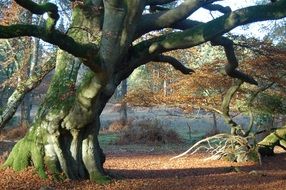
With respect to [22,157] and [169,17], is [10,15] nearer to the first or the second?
[22,157]

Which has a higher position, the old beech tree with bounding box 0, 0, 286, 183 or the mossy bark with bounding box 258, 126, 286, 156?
the old beech tree with bounding box 0, 0, 286, 183

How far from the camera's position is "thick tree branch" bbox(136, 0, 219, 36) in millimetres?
9414

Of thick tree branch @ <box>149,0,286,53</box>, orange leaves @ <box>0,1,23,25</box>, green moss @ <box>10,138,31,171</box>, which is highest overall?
orange leaves @ <box>0,1,23,25</box>

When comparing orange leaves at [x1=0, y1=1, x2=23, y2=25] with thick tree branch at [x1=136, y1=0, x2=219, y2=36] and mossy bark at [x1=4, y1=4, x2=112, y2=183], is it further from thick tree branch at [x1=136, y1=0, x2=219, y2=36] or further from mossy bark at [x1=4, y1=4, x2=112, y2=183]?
thick tree branch at [x1=136, y1=0, x2=219, y2=36]

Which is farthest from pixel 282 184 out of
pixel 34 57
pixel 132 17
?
pixel 34 57

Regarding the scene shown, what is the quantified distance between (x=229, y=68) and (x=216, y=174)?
2732mm

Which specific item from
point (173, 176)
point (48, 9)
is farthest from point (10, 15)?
point (173, 176)

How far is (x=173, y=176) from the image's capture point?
10.8 m

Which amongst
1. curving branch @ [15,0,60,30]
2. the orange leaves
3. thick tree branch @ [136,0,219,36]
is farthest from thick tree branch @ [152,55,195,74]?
curving branch @ [15,0,60,30]

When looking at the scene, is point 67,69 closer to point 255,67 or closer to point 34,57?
point 255,67

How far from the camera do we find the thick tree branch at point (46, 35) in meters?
6.13

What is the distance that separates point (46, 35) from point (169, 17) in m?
3.76

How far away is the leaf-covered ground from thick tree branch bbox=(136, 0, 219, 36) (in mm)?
3304

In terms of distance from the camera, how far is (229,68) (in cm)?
1161
